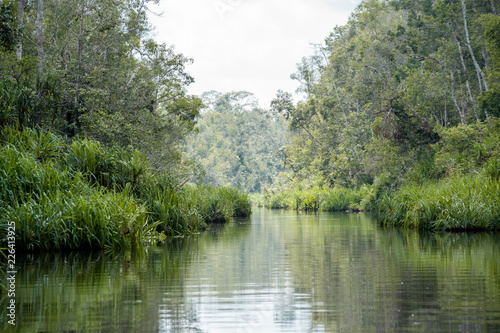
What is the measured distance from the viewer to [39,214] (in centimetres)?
898

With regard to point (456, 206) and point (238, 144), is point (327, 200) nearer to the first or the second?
point (456, 206)

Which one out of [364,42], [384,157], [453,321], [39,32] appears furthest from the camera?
[364,42]

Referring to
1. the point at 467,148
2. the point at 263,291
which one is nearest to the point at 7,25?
the point at 263,291

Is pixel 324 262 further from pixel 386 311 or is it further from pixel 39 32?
pixel 39 32

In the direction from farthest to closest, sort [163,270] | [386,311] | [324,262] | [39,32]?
1. [39,32]
2. [324,262]
3. [163,270]
4. [386,311]

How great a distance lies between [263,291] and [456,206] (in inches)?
370

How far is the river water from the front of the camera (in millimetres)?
4105

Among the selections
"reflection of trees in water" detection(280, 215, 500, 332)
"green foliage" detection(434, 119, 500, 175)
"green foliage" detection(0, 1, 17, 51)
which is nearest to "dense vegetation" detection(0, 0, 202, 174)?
"green foliage" detection(0, 1, 17, 51)

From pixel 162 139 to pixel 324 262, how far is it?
646 inches

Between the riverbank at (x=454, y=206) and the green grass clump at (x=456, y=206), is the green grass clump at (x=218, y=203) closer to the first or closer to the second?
the riverbank at (x=454, y=206)

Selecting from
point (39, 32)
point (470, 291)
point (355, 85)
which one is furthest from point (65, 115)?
point (355, 85)

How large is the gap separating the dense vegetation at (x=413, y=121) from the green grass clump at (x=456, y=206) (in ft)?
0.09

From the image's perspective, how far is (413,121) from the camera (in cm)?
2338

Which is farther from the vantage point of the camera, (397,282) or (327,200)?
(327,200)
